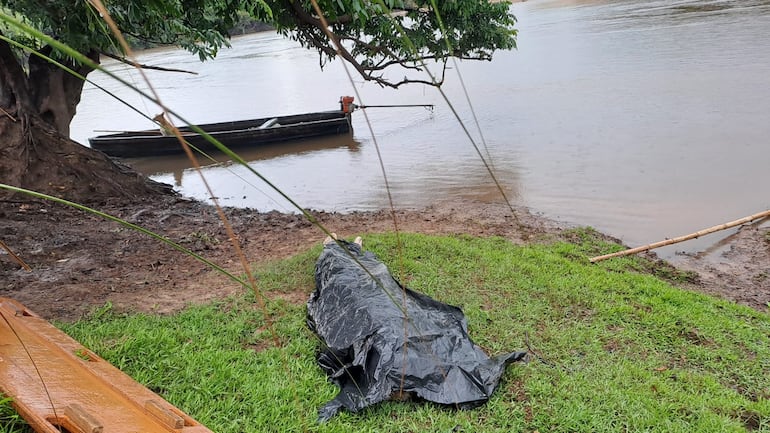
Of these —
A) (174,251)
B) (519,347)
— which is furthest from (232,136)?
(519,347)

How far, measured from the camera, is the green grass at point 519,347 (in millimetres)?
2510

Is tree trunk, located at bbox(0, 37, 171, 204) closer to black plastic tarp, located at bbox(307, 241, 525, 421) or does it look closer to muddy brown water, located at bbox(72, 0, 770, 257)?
muddy brown water, located at bbox(72, 0, 770, 257)

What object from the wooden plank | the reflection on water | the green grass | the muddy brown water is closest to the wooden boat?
the reflection on water

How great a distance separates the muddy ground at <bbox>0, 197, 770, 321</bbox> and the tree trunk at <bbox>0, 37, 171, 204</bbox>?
0.30 m

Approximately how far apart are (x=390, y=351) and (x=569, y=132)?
925 centimetres

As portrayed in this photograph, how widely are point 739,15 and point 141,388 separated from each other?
73.8 ft

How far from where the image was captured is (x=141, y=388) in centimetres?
210

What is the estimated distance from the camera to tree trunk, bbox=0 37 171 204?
5.76 metres

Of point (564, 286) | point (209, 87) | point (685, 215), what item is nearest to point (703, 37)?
point (685, 215)

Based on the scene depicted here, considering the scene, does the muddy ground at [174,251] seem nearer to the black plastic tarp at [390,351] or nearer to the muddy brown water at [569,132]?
the muddy brown water at [569,132]

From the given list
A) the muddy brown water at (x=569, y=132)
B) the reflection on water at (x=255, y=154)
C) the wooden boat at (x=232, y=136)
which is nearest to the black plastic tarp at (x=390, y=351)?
the muddy brown water at (x=569, y=132)

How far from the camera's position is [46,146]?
6094mm

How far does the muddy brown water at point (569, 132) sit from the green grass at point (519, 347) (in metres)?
1.29

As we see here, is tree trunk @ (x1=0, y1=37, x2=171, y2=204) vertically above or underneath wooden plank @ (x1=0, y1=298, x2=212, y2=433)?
above
